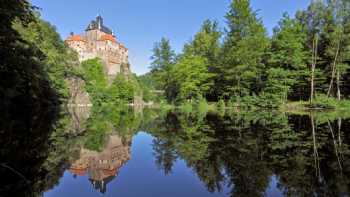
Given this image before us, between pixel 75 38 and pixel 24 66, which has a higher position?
pixel 75 38

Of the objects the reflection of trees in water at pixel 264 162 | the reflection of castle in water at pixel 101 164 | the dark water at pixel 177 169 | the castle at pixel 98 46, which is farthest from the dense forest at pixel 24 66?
the castle at pixel 98 46

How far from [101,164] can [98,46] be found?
271 feet

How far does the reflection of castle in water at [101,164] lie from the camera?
4.55 meters

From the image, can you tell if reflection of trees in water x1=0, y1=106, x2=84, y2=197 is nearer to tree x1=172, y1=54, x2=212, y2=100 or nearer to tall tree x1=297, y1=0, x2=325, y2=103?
tree x1=172, y1=54, x2=212, y2=100

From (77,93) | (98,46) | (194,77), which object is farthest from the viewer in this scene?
(98,46)

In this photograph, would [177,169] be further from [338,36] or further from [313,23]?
[313,23]

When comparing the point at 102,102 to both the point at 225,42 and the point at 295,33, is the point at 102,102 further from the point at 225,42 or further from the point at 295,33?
the point at 295,33

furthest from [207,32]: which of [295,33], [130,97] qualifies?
[130,97]

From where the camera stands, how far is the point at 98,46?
82.8 meters

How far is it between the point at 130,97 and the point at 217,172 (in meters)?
65.0

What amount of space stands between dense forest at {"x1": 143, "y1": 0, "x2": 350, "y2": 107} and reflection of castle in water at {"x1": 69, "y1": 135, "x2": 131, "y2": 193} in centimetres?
2556

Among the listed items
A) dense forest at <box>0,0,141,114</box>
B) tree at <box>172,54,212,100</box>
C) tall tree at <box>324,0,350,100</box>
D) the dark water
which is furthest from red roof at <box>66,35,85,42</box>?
the dark water

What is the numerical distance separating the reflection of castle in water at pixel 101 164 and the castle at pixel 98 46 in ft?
239

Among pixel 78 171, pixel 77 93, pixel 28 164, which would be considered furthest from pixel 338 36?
pixel 77 93
